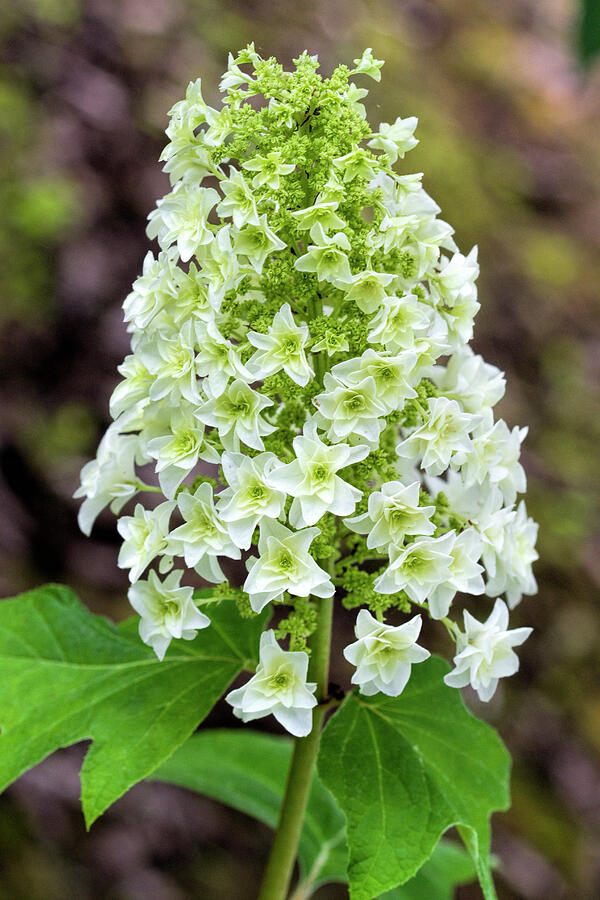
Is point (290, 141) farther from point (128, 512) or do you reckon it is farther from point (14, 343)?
point (14, 343)

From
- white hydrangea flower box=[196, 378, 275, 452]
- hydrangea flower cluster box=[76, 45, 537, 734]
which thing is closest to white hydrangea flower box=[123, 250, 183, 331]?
hydrangea flower cluster box=[76, 45, 537, 734]

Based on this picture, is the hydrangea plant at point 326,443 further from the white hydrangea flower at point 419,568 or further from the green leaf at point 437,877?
the green leaf at point 437,877

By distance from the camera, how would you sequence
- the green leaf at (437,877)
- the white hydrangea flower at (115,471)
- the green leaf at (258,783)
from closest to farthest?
the white hydrangea flower at (115,471) < the green leaf at (258,783) < the green leaf at (437,877)

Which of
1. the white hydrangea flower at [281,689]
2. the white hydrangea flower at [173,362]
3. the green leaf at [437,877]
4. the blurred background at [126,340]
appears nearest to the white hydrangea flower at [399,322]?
the white hydrangea flower at [173,362]

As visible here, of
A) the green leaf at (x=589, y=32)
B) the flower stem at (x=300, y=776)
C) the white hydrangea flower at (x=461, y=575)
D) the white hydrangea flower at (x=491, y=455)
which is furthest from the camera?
the flower stem at (x=300, y=776)

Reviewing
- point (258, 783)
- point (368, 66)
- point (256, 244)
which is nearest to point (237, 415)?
point (256, 244)

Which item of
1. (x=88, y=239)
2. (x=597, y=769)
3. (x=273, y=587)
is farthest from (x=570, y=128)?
(x=273, y=587)

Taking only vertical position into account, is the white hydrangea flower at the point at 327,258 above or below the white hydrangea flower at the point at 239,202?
below
